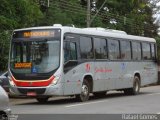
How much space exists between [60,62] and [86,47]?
94.8 inches

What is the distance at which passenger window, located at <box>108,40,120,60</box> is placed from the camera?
24.4 m

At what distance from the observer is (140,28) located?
5650 centimetres

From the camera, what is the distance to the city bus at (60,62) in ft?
65.9

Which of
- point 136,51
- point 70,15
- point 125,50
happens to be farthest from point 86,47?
point 70,15

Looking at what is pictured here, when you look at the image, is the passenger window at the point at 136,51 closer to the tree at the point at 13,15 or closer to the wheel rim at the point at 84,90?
the tree at the point at 13,15

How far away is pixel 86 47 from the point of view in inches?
871

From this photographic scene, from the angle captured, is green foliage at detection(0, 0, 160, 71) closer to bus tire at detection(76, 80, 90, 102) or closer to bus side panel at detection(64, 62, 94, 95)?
bus side panel at detection(64, 62, 94, 95)

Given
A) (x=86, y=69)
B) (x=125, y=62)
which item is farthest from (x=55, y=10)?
(x=86, y=69)

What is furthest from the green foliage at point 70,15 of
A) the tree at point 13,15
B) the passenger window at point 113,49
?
the passenger window at point 113,49

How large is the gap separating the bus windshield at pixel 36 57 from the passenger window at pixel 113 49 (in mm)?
4682

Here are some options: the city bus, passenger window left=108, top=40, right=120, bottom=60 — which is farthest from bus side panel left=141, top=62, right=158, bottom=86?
the city bus

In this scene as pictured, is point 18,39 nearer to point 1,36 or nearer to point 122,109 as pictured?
point 1,36

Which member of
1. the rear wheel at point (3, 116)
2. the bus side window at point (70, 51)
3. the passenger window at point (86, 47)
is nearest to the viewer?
the rear wheel at point (3, 116)

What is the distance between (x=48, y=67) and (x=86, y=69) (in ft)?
7.84
